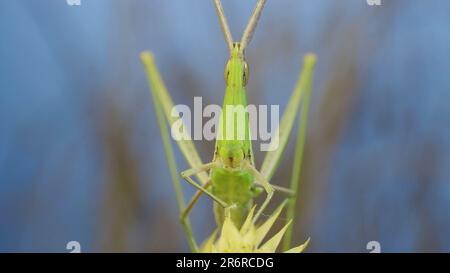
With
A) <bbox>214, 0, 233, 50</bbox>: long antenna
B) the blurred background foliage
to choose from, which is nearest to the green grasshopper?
<bbox>214, 0, 233, 50</bbox>: long antenna

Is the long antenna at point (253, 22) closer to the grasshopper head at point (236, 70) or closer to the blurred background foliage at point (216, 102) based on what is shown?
the grasshopper head at point (236, 70)

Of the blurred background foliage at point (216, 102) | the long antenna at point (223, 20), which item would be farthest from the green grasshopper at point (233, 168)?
the blurred background foliage at point (216, 102)

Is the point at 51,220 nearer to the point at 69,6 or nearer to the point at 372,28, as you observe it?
the point at 69,6

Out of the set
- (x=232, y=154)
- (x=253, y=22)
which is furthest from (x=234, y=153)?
(x=253, y=22)

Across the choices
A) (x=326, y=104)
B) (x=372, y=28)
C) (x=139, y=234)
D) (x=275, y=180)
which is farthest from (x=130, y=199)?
(x=372, y=28)

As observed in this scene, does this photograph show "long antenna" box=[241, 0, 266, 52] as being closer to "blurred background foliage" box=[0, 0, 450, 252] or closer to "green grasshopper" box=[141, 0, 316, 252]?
"green grasshopper" box=[141, 0, 316, 252]

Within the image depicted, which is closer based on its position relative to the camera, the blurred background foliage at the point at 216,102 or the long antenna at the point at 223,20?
the long antenna at the point at 223,20

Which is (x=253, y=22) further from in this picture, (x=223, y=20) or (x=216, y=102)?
(x=216, y=102)

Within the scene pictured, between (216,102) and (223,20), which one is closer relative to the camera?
(223,20)
